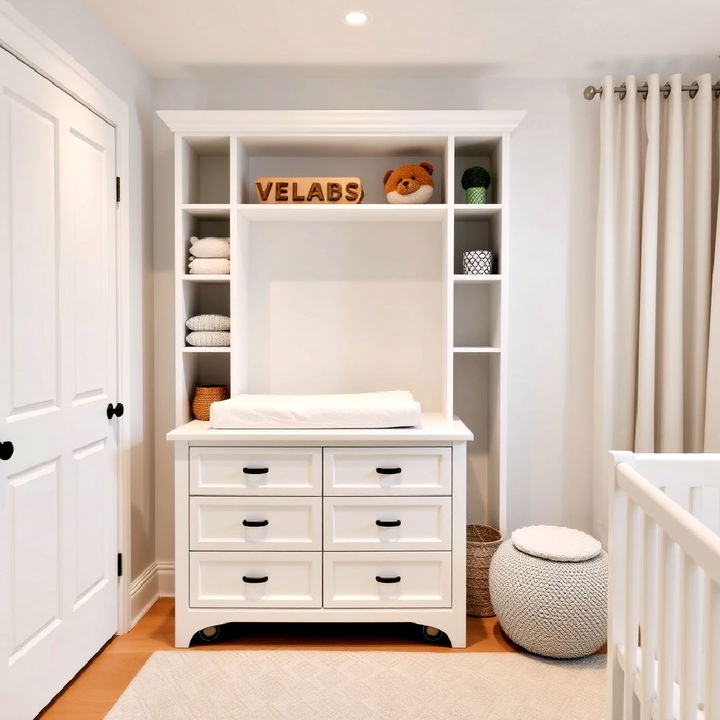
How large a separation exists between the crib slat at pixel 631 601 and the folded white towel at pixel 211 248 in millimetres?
1880

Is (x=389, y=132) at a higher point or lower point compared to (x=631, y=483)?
higher

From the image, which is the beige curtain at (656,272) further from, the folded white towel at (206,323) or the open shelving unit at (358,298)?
the folded white towel at (206,323)

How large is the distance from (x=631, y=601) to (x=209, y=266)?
1990 mm

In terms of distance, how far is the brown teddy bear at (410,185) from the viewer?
271 cm

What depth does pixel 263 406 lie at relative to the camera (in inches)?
97.7

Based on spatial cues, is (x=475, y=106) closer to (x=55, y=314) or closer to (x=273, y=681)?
(x=55, y=314)

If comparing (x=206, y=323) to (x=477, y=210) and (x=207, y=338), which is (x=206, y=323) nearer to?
(x=207, y=338)

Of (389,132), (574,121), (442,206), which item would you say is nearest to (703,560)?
(442,206)

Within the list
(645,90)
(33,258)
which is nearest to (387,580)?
(33,258)

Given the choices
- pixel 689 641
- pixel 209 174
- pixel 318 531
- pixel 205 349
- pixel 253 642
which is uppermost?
pixel 209 174

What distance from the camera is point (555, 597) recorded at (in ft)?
7.62

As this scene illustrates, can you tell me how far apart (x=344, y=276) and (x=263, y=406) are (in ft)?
2.71

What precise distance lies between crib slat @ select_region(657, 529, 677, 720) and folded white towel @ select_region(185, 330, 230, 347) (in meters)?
1.92

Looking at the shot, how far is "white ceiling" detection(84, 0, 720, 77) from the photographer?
2.32 metres
